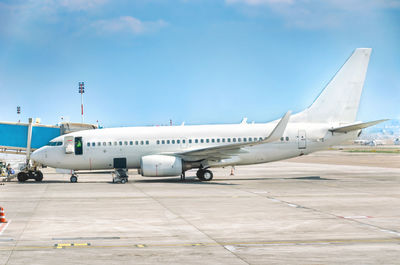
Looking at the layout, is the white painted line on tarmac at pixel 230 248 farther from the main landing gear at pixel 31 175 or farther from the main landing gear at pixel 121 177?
the main landing gear at pixel 31 175

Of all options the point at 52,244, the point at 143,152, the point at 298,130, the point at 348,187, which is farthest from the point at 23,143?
the point at 52,244

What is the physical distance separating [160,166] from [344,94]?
13899 millimetres

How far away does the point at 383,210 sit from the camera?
17625 mm

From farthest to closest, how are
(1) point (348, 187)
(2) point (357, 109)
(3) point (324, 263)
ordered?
(2) point (357, 109) → (1) point (348, 187) → (3) point (324, 263)

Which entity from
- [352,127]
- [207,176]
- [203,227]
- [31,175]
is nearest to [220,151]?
[207,176]

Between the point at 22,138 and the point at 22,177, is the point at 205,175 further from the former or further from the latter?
the point at 22,138

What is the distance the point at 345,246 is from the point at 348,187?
52.2 feet

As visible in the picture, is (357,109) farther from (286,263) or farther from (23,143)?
(286,263)

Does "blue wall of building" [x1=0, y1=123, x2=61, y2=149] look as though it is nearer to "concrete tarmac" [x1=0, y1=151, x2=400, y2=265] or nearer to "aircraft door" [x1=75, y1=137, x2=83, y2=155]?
"aircraft door" [x1=75, y1=137, x2=83, y2=155]

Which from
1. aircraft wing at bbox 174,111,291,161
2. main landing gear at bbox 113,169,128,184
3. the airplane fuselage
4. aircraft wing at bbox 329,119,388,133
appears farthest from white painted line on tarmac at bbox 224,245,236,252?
aircraft wing at bbox 329,119,388,133

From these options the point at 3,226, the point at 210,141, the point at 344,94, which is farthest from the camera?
the point at 344,94

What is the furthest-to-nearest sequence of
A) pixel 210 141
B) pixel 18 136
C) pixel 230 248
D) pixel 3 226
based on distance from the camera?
1. pixel 18 136
2. pixel 210 141
3. pixel 3 226
4. pixel 230 248

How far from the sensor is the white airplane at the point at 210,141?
32531 millimetres

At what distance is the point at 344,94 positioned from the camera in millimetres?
34188
